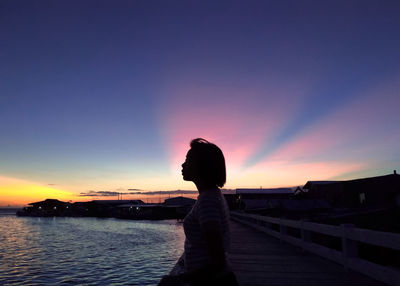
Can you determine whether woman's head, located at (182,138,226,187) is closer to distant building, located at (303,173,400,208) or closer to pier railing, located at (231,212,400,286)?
pier railing, located at (231,212,400,286)

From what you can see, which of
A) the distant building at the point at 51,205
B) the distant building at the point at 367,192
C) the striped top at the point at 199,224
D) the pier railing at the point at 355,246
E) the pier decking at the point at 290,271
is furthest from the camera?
the distant building at the point at 51,205

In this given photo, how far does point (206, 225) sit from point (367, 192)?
4811cm

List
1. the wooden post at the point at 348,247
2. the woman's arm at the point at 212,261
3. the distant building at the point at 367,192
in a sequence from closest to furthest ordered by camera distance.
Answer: the woman's arm at the point at 212,261
the wooden post at the point at 348,247
the distant building at the point at 367,192

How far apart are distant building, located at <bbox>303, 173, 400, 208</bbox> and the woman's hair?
3969 centimetres

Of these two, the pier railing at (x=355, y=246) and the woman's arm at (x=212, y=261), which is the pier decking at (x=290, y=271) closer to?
the pier railing at (x=355, y=246)

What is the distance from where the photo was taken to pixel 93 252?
27.8m

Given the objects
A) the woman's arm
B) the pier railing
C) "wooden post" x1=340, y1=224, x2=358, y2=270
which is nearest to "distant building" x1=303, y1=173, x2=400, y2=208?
the pier railing

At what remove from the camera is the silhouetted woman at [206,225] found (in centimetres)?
199

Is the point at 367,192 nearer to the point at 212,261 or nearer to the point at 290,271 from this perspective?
the point at 290,271

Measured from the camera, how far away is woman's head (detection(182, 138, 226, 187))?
8.02 ft

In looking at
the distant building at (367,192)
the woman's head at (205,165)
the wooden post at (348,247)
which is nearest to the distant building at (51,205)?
the distant building at (367,192)

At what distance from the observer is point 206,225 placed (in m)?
2.09

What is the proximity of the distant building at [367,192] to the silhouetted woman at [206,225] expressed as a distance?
39.7m

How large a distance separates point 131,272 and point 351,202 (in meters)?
38.4
